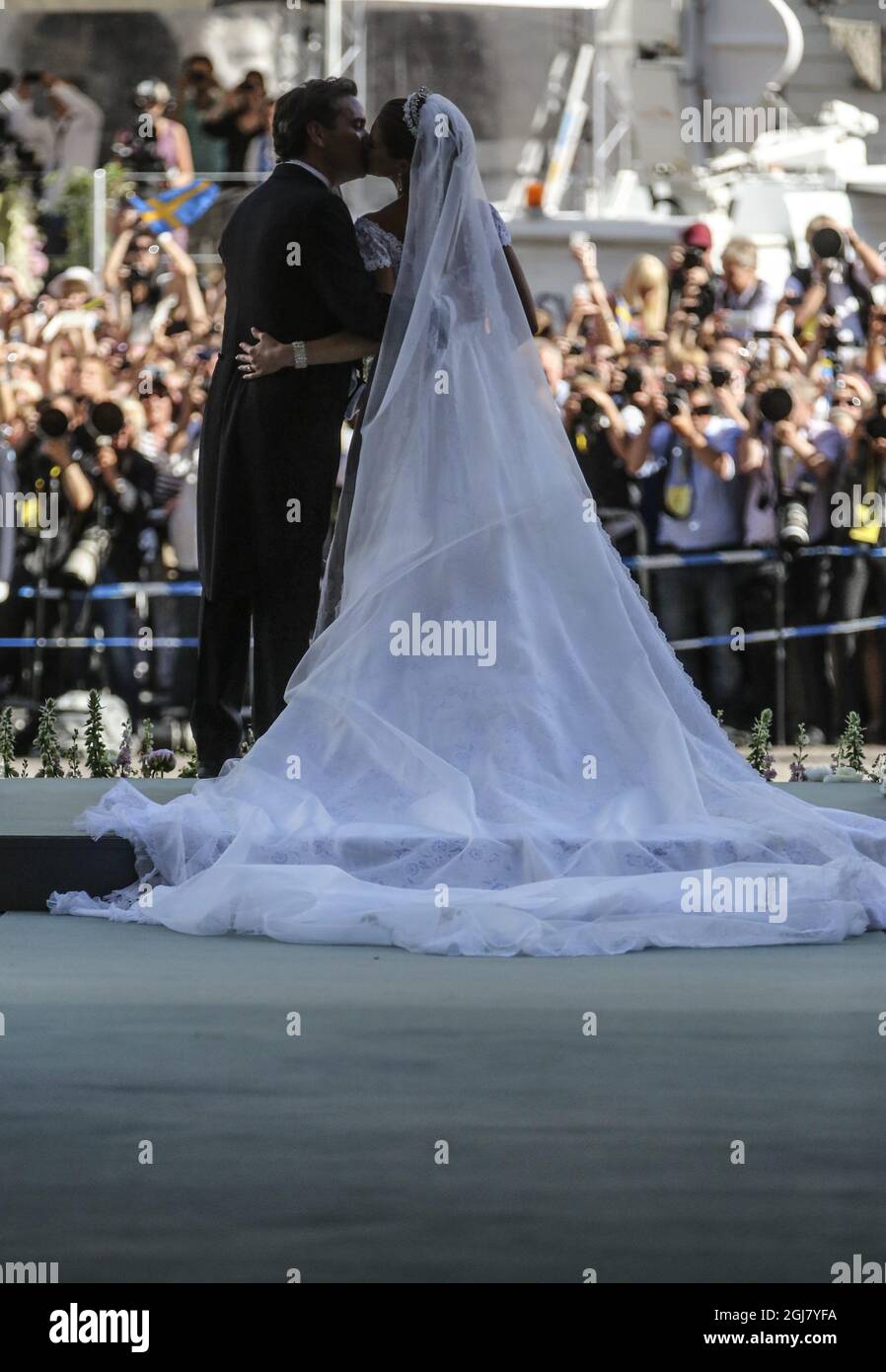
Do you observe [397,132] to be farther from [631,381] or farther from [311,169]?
[631,381]

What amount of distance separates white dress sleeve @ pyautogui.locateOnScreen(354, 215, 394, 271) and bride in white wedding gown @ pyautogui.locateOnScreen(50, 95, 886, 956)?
22 cm

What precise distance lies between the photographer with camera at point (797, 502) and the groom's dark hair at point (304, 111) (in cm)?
472

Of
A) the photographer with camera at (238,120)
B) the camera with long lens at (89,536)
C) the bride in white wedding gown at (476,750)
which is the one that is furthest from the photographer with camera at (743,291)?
the bride in white wedding gown at (476,750)

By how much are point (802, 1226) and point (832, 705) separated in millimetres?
7531

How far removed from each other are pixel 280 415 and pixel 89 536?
467cm

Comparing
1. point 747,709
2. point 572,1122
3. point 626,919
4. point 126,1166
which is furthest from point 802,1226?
point 747,709

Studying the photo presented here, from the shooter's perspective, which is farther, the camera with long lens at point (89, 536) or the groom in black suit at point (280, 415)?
the camera with long lens at point (89, 536)

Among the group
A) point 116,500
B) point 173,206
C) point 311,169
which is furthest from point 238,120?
point 311,169

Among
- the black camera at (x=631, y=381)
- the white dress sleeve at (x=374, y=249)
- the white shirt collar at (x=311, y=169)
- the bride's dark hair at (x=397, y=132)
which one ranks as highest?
the bride's dark hair at (x=397, y=132)

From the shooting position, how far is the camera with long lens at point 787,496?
10.4 metres

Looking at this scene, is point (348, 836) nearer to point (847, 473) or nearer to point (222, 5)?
point (847, 473)

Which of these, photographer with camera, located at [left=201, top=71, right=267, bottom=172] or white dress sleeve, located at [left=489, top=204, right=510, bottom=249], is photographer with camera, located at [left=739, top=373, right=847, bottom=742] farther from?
photographer with camera, located at [left=201, top=71, right=267, bottom=172]

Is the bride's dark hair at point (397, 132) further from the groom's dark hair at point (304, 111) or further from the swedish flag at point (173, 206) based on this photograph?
the swedish flag at point (173, 206)
